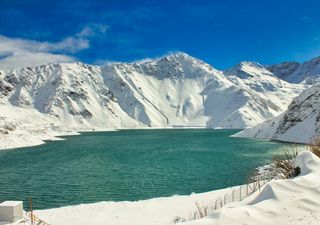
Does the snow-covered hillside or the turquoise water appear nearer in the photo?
the turquoise water

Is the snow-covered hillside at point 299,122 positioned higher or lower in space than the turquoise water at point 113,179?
higher

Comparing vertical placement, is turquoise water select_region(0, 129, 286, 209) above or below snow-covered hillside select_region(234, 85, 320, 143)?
below

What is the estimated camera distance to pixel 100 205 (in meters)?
35.3

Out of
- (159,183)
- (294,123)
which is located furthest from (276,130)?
(159,183)

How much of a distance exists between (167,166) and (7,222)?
146 ft

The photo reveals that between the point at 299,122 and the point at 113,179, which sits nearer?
the point at 113,179

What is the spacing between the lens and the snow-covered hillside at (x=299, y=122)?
12125cm

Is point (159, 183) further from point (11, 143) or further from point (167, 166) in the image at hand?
point (11, 143)

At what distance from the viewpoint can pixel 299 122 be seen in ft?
426

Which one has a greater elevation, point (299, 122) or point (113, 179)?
point (299, 122)

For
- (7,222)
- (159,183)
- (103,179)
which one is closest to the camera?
(7,222)

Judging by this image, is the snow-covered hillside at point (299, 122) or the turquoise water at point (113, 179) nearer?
the turquoise water at point (113, 179)

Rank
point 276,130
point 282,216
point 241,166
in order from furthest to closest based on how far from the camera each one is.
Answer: point 276,130 < point 241,166 < point 282,216

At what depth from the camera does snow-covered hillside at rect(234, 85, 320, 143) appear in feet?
398
